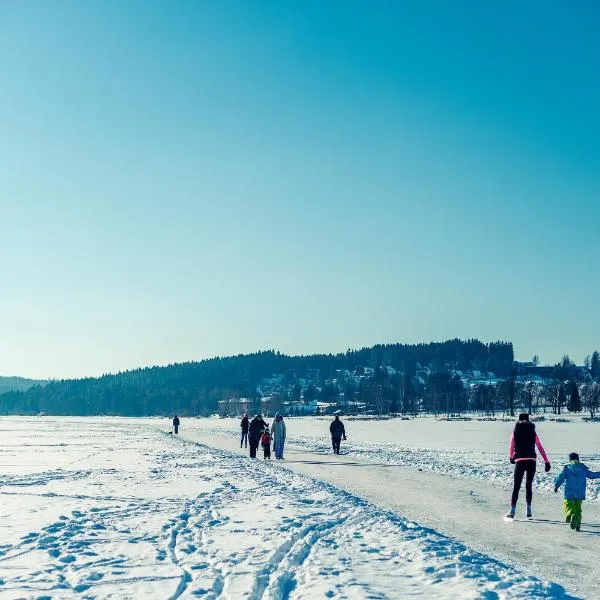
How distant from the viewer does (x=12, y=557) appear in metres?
8.20

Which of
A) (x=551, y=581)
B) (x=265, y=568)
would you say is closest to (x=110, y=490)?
(x=265, y=568)

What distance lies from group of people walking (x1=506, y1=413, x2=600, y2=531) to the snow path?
0.93 ft

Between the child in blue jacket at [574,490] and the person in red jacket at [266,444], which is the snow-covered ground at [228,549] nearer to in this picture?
the child in blue jacket at [574,490]

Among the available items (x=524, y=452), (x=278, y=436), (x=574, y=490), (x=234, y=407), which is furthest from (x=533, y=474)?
(x=234, y=407)

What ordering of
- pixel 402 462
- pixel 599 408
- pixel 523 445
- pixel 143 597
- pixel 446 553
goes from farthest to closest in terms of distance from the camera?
pixel 599 408, pixel 402 462, pixel 523 445, pixel 446 553, pixel 143 597

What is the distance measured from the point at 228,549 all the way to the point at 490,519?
17.0ft

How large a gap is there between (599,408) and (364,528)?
15109 cm

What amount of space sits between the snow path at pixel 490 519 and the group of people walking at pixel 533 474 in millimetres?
285

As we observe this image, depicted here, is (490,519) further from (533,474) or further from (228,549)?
(228,549)

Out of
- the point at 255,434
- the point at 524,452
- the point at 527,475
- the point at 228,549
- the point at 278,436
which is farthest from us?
the point at 255,434

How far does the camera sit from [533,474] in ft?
38.6

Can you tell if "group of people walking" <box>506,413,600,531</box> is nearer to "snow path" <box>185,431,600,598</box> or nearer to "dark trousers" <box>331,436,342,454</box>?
"snow path" <box>185,431,600,598</box>

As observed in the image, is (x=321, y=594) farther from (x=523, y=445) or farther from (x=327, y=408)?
(x=327, y=408)

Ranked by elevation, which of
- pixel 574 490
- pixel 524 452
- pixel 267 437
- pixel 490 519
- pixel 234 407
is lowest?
pixel 234 407
